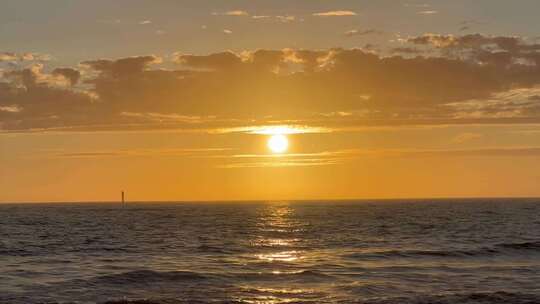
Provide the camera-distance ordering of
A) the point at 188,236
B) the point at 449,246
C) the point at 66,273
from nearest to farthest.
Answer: the point at 66,273, the point at 449,246, the point at 188,236

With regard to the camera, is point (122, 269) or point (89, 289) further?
point (122, 269)

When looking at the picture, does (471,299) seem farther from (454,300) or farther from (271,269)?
(271,269)

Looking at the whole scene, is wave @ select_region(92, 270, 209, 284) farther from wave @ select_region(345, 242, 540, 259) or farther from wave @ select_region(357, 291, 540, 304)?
wave @ select_region(345, 242, 540, 259)

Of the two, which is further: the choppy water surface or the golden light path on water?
the choppy water surface

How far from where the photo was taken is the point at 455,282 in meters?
44.1

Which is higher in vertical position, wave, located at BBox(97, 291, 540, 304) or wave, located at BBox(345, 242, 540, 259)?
wave, located at BBox(345, 242, 540, 259)

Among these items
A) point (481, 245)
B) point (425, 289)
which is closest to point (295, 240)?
point (481, 245)

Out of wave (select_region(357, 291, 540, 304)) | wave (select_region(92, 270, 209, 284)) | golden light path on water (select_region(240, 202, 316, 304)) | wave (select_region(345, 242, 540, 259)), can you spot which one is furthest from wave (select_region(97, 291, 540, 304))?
wave (select_region(345, 242, 540, 259))

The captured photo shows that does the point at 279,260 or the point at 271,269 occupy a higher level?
the point at 279,260

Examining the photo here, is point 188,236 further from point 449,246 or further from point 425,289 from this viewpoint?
point 425,289

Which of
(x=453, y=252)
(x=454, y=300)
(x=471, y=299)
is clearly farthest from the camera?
(x=453, y=252)

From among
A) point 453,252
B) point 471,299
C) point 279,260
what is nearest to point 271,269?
point 279,260

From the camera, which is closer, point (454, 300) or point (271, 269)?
point (454, 300)

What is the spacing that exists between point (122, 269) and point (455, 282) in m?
22.7
